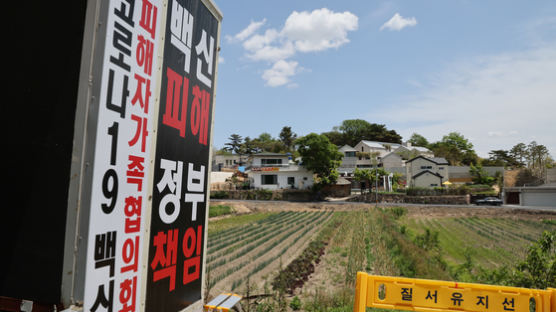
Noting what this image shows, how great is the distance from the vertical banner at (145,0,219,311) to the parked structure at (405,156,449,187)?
50.3 metres

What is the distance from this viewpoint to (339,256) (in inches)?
546

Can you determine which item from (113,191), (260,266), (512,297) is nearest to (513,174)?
(260,266)

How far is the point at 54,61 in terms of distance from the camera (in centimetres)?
206

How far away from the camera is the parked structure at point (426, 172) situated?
47812 mm

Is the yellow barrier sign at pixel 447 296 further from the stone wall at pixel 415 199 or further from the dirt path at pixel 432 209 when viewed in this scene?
the stone wall at pixel 415 199

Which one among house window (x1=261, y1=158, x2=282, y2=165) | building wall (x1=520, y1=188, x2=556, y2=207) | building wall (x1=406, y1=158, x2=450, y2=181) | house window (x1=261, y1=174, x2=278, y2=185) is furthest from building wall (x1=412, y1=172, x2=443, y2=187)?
house window (x1=261, y1=174, x2=278, y2=185)

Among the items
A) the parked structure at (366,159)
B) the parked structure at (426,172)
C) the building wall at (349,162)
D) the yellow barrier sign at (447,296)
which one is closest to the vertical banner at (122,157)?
the yellow barrier sign at (447,296)

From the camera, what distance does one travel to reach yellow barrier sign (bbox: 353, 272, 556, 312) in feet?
10.8

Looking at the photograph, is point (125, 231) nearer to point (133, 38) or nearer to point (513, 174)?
point (133, 38)

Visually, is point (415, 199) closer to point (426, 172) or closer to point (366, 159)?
point (426, 172)

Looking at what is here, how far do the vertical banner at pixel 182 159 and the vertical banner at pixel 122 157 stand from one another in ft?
0.58

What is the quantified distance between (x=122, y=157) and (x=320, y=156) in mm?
41236

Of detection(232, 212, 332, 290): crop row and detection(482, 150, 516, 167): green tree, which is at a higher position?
detection(482, 150, 516, 167): green tree

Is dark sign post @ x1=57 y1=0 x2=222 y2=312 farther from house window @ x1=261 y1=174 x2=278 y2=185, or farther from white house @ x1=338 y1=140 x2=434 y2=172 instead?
white house @ x1=338 y1=140 x2=434 y2=172
